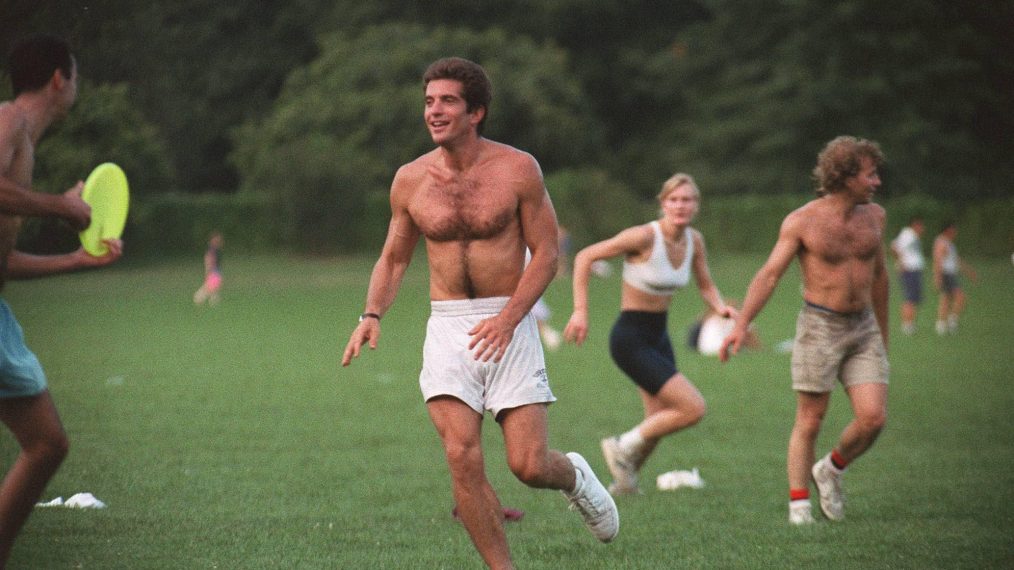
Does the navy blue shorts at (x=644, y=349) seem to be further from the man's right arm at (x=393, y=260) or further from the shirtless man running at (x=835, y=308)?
the man's right arm at (x=393, y=260)

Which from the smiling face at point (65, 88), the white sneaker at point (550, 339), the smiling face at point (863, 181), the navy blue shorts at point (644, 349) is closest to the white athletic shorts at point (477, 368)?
the smiling face at point (65, 88)

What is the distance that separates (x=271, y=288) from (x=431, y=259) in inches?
1305

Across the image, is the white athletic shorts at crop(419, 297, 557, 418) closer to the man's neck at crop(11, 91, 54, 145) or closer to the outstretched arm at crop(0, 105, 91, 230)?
the outstretched arm at crop(0, 105, 91, 230)

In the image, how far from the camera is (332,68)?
205 ft

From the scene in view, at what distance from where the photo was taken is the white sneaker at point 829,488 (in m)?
8.49

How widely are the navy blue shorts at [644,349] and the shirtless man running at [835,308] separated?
4.20ft

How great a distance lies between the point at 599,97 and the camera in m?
71.1

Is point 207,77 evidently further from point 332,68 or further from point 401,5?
point 401,5

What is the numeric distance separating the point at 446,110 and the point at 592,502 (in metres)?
2.10

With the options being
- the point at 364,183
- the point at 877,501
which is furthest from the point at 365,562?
the point at 364,183

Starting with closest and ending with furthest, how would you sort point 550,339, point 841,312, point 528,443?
1. point 528,443
2. point 841,312
3. point 550,339

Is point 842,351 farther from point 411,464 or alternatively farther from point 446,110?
point 411,464

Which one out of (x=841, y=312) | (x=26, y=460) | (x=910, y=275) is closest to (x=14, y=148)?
(x=26, y=460)

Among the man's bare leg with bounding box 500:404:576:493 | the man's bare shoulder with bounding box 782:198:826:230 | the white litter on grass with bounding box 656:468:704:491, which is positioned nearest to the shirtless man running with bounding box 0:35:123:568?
the man's bare leg with bounding box 500:404:576:493
